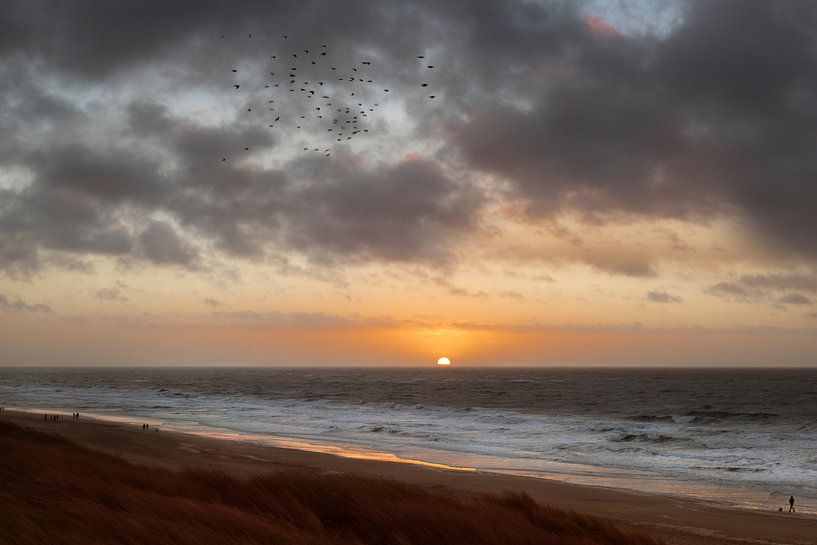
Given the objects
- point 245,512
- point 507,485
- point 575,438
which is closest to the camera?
point 245,512

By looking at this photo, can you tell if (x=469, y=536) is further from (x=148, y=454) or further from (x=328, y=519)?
(x=148, y=454)

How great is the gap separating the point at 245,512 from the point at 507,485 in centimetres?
1598

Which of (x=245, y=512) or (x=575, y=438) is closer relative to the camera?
(x=245, y=512)

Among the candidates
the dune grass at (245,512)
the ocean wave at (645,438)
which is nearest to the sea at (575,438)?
the ocean wave at (645,438)

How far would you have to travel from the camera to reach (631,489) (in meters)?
24.8

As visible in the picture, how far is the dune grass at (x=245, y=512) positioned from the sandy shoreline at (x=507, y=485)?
16.2ft

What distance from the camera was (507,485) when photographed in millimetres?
24891

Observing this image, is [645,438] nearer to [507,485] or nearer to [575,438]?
[575,438]

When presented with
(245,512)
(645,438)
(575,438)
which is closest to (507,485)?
(245,512)

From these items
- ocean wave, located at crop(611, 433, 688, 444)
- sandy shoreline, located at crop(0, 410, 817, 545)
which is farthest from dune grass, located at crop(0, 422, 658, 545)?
ocean wave, located at crop(611, 433, 688, 444)

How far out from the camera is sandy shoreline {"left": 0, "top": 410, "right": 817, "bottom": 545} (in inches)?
692

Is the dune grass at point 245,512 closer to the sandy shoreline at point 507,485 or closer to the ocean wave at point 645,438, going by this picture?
the sandy shoreline at point 507,485

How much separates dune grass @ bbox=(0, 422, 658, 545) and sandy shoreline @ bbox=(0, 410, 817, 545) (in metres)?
4.93

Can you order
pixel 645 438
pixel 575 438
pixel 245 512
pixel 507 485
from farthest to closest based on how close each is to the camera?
pixel 645 438 < pixel 575 438 < pixel 507 485 < pixel 245 512
